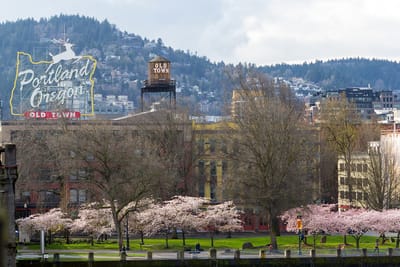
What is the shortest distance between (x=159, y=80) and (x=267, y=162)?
44.8 meters

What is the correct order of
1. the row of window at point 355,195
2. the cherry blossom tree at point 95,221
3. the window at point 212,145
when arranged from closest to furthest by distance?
the cherry blossom tree at point 95,221 → the row of window at point 355,195 → the window at point 212,145

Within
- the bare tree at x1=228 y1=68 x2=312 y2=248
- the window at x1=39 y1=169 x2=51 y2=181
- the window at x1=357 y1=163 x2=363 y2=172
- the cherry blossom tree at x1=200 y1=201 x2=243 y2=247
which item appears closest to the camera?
the bare tree at x1=228 y1=68 x2=312 y2=248

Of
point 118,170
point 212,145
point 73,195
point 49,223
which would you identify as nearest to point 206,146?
point 212,145

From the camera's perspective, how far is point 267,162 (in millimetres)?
71500

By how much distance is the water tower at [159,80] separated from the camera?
11169 centimetres

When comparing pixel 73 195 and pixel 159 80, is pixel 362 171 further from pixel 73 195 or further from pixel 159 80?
pixel 73 195

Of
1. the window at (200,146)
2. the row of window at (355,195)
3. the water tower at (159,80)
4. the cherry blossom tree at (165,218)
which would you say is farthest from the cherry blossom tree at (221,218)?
the water tower at (159,80)

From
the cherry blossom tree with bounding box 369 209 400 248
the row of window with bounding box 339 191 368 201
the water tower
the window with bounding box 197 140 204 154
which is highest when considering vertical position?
the water tower

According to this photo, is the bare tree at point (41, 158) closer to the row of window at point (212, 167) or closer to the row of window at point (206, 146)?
the row of window at point (206, 146)

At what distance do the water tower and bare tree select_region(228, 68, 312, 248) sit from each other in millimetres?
35744

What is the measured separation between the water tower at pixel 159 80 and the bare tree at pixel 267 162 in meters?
35.7

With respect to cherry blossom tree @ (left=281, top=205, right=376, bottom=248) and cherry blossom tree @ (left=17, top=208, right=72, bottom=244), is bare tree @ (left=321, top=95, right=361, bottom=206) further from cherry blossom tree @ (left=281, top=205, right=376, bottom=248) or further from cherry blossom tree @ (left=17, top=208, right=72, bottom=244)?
cherry blossom tree @ (left=17, top=208, right=72, bottom=244)

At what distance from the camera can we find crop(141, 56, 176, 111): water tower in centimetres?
11169

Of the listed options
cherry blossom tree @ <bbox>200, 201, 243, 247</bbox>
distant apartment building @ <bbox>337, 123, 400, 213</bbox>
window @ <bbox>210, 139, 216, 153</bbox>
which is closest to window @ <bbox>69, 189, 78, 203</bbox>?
window @ <bbox>210, 139, 216, 153</bbox>
